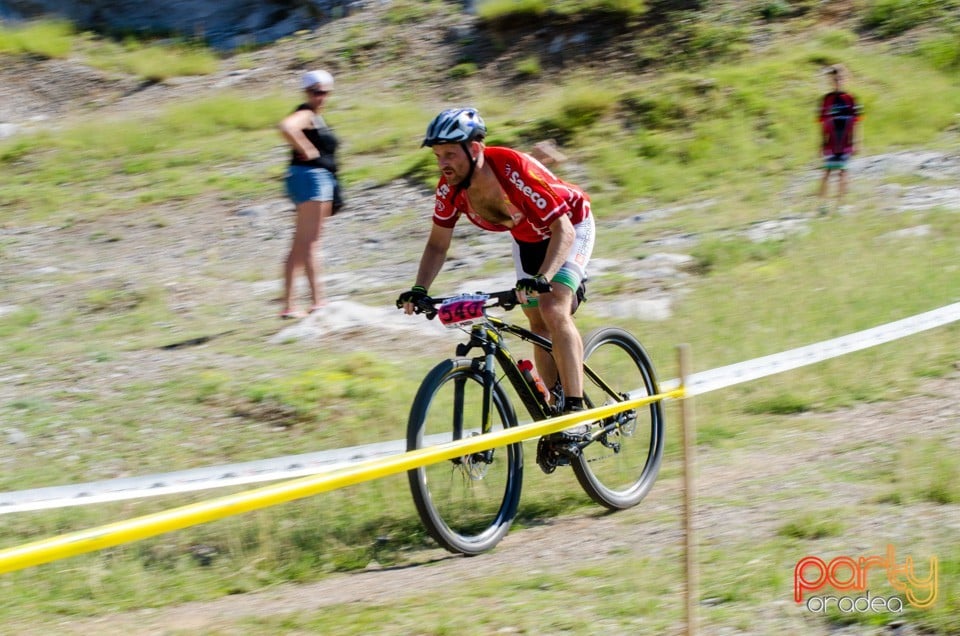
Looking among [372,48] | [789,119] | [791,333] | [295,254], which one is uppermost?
[372,48]

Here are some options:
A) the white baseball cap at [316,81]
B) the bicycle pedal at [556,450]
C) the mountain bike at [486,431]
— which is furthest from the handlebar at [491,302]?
the white baseball cap at [316,81]

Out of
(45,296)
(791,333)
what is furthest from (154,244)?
(791,333)

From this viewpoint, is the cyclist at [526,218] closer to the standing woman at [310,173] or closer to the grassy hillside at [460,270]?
the grassy hillside at [460,270]

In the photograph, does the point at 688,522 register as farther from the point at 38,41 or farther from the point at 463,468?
the point at 38,41

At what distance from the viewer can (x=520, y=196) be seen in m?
5.03

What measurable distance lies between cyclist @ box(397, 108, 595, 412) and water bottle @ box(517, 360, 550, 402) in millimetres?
102

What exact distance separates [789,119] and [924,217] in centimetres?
401

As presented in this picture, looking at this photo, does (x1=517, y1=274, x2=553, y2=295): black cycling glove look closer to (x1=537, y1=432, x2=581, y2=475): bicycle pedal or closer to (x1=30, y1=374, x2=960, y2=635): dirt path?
(x1=537, y1=432, x2=581, y2=475): bicycle pedal

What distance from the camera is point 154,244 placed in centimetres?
1208

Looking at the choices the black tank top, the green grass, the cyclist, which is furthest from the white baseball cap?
the green grass

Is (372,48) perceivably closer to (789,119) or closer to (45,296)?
(789,119)

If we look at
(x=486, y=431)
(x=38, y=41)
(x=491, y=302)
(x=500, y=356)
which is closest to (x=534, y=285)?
(x=491, y=302)

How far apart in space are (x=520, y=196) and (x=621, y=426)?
149 cm

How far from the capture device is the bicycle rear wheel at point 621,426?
5.56 meters
